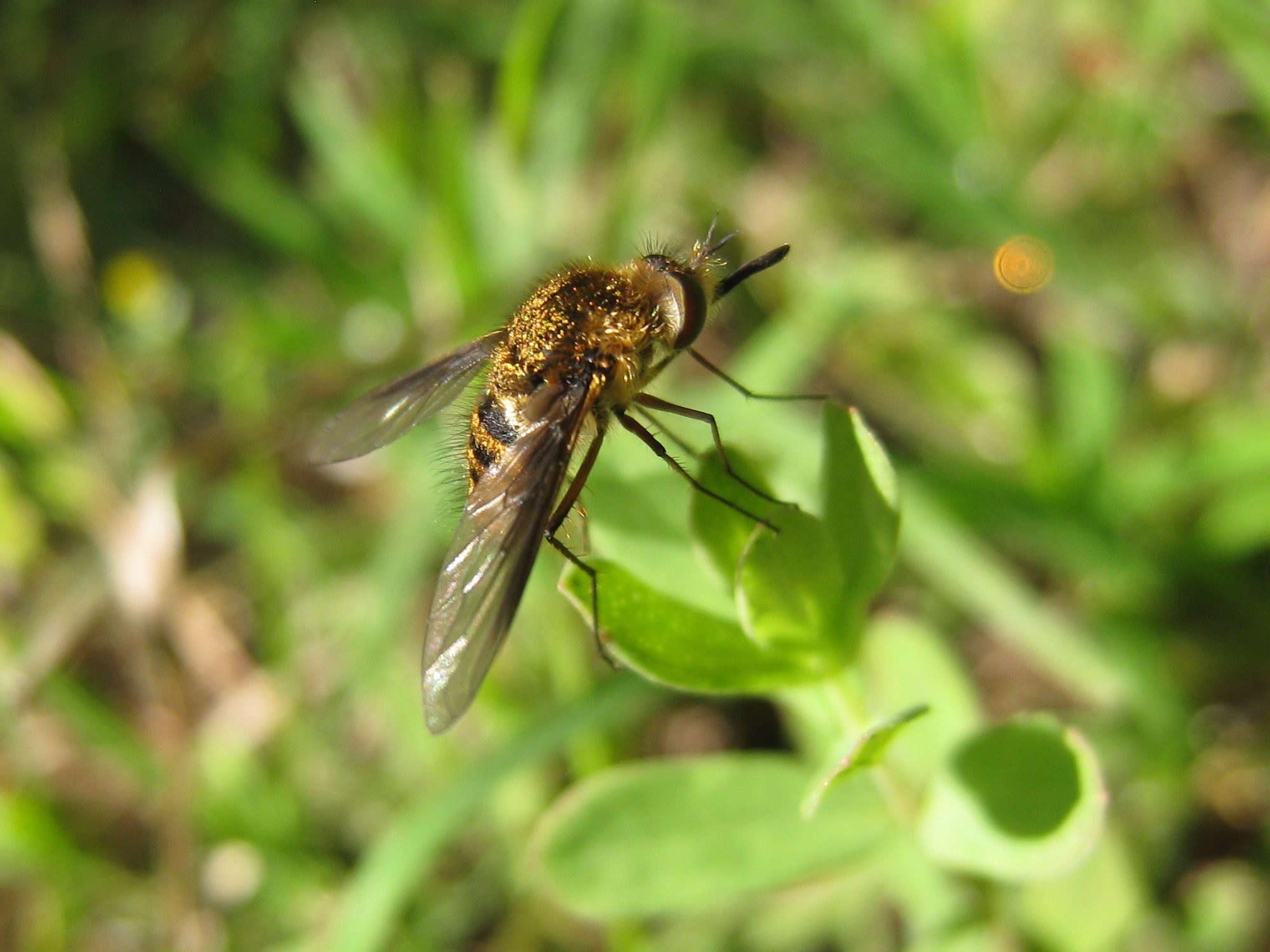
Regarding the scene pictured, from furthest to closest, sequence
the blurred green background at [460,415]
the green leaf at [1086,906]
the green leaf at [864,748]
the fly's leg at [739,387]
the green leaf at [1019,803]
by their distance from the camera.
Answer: the blurred green background at [460,415], the green leaf at [1086,906], the fly's leg at [739,387], the green leaf at [1019,803], the green leaf at [864,748]

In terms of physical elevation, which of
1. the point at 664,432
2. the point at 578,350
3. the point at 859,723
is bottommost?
the point at 859,723

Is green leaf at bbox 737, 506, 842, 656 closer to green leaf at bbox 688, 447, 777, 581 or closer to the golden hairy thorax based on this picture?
green leaf at bbox 688, 447, 777, 581

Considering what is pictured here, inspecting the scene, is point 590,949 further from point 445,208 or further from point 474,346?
point 445,208

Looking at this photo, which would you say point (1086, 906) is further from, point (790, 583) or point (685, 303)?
point (685, 303)

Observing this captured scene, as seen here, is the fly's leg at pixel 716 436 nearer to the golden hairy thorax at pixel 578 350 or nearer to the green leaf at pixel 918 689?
the golden hairy thorax at pixel 578 350

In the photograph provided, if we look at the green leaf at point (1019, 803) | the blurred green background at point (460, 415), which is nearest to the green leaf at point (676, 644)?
the green leaf at point (1019, 803)

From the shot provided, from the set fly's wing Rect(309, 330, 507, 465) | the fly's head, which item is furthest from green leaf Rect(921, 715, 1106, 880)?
fly's wing Rect(309, 330, 507, 465)

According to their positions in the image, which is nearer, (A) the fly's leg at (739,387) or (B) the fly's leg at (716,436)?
(B) the fly's leg at (716,436)

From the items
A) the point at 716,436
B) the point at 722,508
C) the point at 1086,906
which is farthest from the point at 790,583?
the point at 1086,906
